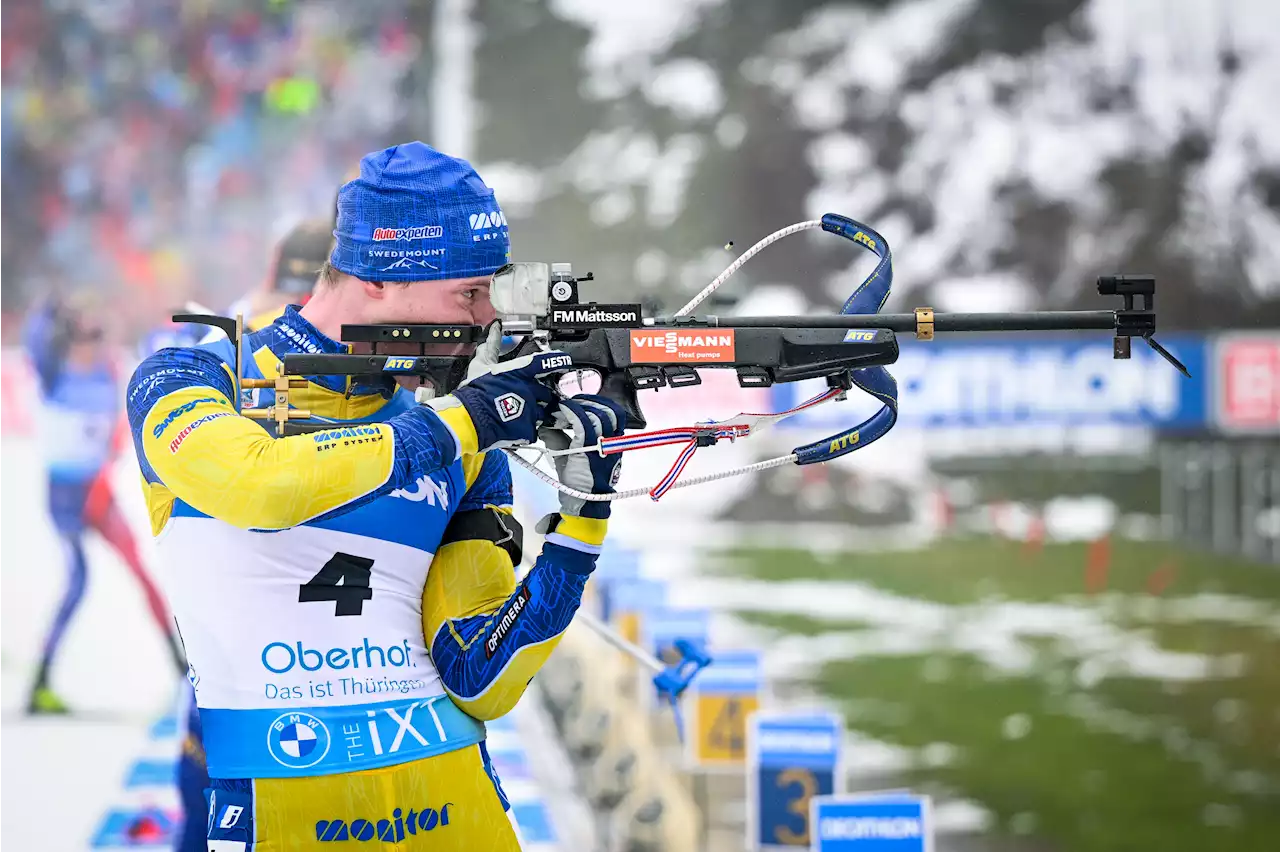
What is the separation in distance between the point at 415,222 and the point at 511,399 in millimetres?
212

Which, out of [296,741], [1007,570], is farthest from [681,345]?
[1007,570]

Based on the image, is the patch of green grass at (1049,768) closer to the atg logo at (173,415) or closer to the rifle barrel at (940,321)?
the rifle barrel at (940,321)

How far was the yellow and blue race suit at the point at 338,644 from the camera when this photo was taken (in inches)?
50.3

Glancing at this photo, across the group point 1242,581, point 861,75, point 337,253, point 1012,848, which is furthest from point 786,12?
point 337,253

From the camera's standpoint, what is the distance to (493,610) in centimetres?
138

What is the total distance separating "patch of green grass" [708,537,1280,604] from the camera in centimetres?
767

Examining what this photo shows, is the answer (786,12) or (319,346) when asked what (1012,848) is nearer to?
(319,346)

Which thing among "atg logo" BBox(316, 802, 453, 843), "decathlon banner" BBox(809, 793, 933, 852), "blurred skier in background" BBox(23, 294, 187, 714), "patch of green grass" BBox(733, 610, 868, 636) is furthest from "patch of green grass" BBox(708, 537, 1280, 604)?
"atg logo" BBox(316, 802, 453, 843)

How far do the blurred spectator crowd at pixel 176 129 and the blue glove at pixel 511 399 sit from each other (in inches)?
227

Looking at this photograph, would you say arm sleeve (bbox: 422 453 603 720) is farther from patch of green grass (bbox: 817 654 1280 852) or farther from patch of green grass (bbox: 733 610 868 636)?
patch of green grass (bbox: 733 610 868 636)

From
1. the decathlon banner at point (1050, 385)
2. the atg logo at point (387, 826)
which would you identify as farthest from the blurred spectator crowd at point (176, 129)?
the atg logo at point (387, 826)

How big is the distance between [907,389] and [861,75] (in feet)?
6.49

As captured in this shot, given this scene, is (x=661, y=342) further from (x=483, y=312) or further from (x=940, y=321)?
(x=940, y=321)

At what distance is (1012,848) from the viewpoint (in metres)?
3.95
